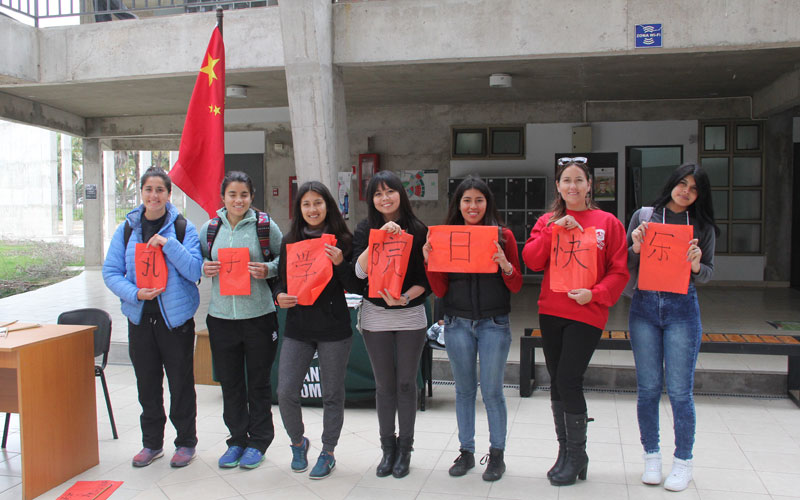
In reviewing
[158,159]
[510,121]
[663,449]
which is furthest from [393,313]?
[158,159]

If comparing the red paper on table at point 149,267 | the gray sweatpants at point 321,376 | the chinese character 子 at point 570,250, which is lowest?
the gray sweatpants at point 321,376

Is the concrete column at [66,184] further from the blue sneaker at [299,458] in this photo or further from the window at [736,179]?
the blue sneaker at [299,458]

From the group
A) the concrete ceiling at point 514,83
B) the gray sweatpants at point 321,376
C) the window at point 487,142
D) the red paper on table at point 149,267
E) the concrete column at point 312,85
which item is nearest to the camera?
the gray sweatpants at point 321,376

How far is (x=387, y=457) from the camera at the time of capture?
358 centimetres

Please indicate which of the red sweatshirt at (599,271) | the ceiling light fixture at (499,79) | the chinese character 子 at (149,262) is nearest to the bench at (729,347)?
the red sweatshirt at (599,271)

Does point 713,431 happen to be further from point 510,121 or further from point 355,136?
point 355,136

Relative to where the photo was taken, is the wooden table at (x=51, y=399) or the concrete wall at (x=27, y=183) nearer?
the wooden table at (x=51, y=399)

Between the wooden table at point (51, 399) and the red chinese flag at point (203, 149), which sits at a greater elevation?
the red chinese flag at point (203, 149)

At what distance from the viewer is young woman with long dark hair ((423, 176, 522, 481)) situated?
11.0ft

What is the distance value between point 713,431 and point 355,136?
8.83m

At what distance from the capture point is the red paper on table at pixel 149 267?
11.9ft

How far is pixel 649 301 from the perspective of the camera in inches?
132

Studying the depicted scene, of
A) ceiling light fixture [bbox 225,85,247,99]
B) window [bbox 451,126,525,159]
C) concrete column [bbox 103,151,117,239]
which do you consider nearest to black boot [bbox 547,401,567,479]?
ceiling light fixture [bbox 225,85,247,99]

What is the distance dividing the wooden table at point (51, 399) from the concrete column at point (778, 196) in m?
10.9
